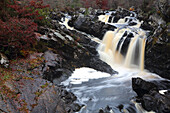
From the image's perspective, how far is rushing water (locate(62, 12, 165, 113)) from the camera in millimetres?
8086

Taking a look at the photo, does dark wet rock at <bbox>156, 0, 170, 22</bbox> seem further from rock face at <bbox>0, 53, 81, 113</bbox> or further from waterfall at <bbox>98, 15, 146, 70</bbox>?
rock face at <bbox>0, 53, 81, 113</bbox>

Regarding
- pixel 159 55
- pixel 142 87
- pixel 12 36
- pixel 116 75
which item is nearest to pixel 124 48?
pixel 159 55

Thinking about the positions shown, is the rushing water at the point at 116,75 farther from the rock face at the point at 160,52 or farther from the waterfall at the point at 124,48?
the rock face at the point at 160,52

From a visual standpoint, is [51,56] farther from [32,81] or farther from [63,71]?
[32,81]

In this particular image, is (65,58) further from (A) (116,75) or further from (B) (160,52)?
(B) (160,52)

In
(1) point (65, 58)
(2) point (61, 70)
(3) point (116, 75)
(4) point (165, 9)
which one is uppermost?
(4) point (165, 9)

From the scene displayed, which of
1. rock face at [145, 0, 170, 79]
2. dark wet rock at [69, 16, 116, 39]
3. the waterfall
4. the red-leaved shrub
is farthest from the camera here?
dark wet rock at [69, 16, 116, 39]

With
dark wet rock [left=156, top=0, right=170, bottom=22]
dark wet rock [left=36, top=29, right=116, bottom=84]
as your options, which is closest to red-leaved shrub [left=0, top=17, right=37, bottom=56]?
dark wet rock [left=36, top=29, right=116, bottom=84]

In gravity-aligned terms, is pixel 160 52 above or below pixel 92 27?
below

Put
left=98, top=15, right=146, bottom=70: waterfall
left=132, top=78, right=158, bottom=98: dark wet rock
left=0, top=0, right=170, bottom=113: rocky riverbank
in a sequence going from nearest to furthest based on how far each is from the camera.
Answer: left=0, top=0, right=170, bottom=113: rocky riverbank
left=132, top=78, right=158, bottom=98: dark wet rock
left=98, top=15, right=146, bottom=70: waterfall

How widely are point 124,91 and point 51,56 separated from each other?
5.51 metres

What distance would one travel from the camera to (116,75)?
38.6ft

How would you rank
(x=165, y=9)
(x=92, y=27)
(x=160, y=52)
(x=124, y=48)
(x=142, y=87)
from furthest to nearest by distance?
(x=92, y=27) < (x=124, y=48) < (x=165, y=9) < (x=160, y=52) < (x=142, y=87)

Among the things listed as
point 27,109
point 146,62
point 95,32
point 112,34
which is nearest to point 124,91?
point 146,62
